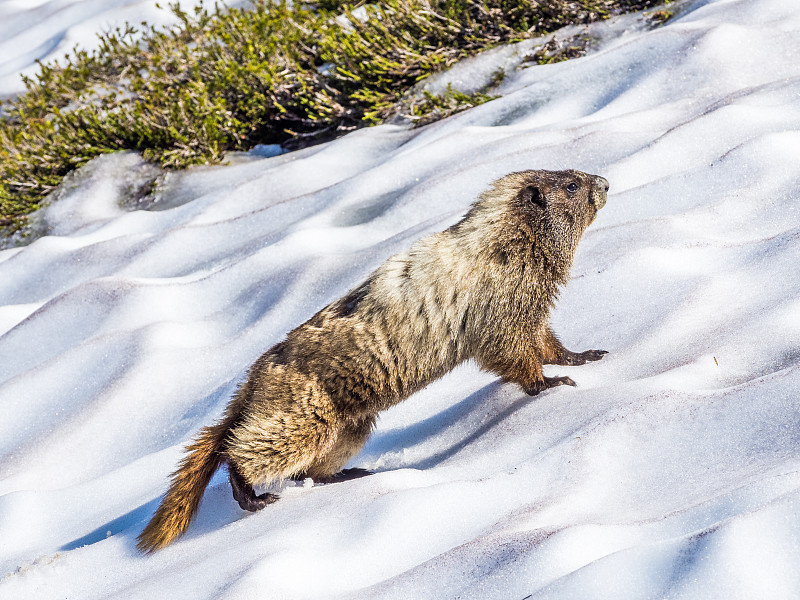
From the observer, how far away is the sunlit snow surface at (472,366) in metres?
2.54

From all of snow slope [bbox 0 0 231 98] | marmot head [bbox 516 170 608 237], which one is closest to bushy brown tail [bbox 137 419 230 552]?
marmot head [bbox 516 170 608 237]

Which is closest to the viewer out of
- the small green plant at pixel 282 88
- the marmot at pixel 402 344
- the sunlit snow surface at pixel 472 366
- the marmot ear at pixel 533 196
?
the sunlit snow surface at pixel 472 366

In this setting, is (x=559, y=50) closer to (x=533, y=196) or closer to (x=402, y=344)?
(x=533, y=196)

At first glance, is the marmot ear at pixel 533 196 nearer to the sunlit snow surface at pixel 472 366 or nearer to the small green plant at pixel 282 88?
the sunlit snow surface at pixel 472 366

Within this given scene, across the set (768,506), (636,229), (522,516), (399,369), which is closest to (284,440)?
(399,369)

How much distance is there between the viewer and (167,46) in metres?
9.70

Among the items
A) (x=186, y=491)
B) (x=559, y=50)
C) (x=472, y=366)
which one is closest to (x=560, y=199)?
(x=472, y=366)

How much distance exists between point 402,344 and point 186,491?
1.20m

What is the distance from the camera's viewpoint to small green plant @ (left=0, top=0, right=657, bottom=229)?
762cm

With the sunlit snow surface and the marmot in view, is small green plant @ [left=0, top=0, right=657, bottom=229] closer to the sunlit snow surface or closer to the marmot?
the sunlit snow surface

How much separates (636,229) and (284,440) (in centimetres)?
244

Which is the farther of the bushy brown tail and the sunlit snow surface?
the bushy brown tail

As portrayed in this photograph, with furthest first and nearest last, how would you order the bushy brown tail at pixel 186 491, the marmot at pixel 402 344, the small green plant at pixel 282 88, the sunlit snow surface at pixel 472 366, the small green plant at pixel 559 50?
the small green plant at pixel 282 88 < the small green plant at pixel 559 50 < the marmot at pixel 402 344 < the bushy brown tail at pixel 186 491 < the sunlit snow surface at pixel 472 366

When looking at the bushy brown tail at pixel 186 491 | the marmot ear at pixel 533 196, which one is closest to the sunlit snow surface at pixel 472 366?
the bushy brown tail at pixel 186 491
